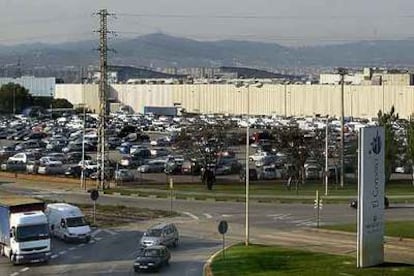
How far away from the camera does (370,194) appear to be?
32.9m

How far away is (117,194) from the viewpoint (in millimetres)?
65312

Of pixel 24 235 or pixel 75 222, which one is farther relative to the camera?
pixel 75 222

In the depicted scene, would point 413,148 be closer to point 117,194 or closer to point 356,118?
point 117,194

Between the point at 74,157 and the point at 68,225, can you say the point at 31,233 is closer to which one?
the point at 68,225

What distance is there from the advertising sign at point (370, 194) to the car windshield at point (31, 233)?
44.9 feet

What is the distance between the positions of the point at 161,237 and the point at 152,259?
5.72 meters

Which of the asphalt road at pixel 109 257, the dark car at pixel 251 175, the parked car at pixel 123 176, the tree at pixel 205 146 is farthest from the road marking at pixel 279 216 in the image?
the parked car at pixel 123 176

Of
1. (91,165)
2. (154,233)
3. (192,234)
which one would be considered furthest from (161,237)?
(91,165)

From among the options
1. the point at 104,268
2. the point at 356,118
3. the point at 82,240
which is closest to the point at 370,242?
the point at 104,268

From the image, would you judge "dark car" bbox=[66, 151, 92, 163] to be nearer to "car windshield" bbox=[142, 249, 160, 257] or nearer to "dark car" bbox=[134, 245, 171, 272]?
"dark car" bbox=[134, 245, 171, 272]

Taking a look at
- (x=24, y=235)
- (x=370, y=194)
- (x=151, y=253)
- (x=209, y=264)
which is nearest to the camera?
(x=370, y=194)

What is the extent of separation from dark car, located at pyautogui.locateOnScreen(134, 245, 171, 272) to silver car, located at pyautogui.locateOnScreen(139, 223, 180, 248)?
2942 millimetres

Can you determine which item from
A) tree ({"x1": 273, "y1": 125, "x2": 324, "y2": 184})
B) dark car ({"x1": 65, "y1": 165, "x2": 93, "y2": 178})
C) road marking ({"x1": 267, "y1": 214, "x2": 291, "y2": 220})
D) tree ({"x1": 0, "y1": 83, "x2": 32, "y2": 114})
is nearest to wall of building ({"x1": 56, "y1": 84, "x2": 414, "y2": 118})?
tree ({"x1": 0, "y1": 83, "x2": 32, "y2": 114})

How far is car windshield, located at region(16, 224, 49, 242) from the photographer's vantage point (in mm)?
37031
